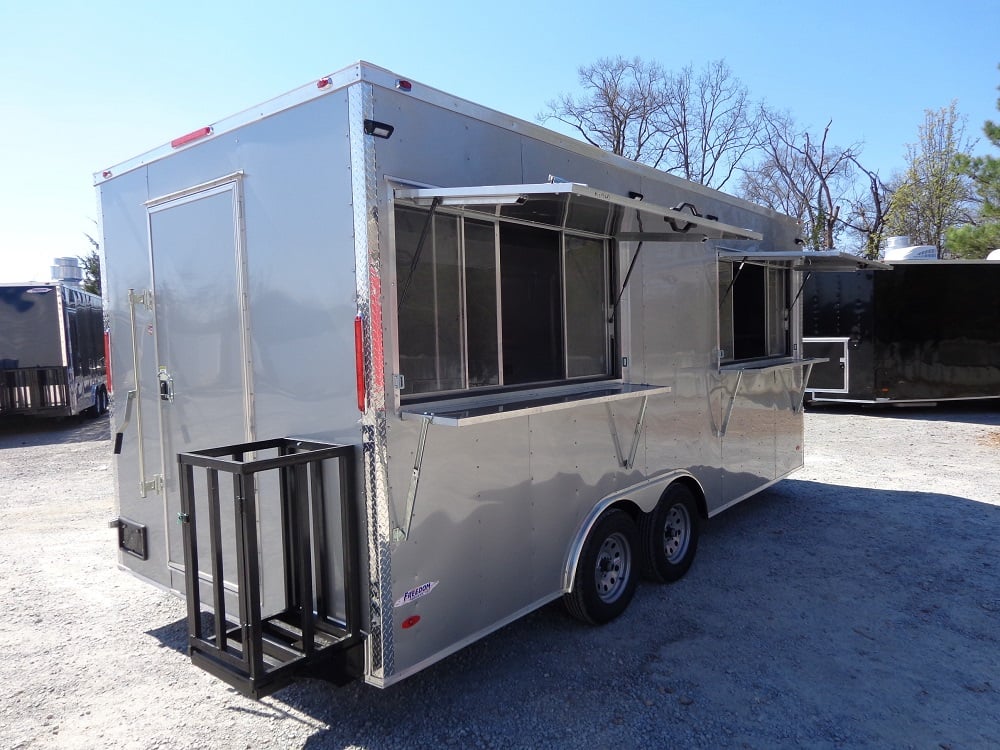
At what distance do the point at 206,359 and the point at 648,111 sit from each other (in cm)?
2497

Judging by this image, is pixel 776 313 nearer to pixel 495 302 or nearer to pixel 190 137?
pixel 495 302

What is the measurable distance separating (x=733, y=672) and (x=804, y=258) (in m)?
3.52

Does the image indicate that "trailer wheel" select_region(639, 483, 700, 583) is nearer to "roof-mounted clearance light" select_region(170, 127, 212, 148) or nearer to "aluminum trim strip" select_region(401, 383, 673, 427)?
"aluminum trim strip" select_region(401, 383, 673, 427)

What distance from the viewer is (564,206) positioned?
3217mm

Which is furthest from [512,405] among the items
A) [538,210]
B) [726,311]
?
[726,311]

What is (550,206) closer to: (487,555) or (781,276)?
(487,555)

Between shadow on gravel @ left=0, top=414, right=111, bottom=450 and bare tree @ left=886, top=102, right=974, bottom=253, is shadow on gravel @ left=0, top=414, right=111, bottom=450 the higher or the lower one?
the lower one

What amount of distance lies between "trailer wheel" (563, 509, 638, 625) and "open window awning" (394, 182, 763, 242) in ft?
5.06

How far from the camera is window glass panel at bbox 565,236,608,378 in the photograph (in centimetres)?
366

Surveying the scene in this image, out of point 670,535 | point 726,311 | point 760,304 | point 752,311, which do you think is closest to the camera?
point 670,535

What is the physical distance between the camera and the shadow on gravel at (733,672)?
112 inches

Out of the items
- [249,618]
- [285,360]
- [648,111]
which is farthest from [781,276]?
[648,111]

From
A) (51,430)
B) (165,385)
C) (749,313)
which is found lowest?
(51,430)

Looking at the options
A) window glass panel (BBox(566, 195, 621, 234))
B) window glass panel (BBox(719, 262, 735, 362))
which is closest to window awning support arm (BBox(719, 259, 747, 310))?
window glass panel (BBox(719, 262, 735, 362))
